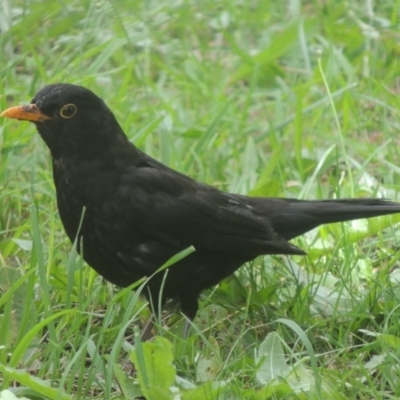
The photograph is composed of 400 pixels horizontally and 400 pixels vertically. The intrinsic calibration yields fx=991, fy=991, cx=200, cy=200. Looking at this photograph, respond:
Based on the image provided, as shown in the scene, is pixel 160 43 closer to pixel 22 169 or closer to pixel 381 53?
pixel 381 53

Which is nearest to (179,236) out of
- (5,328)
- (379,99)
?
(5,328)

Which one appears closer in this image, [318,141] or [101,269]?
[101,269]

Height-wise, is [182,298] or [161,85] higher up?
[161,85]

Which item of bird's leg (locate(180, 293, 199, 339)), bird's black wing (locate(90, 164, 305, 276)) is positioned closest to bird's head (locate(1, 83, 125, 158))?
bird's black wing (locate(90, 164, 305, 276))

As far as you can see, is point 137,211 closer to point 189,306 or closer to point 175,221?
point 175,221

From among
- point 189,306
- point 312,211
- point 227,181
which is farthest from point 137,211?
point 227,181

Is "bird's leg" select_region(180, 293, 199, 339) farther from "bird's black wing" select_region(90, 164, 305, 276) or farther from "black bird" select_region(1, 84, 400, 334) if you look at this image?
"bird's black wing" select_region(90, 164, 305, 276)
